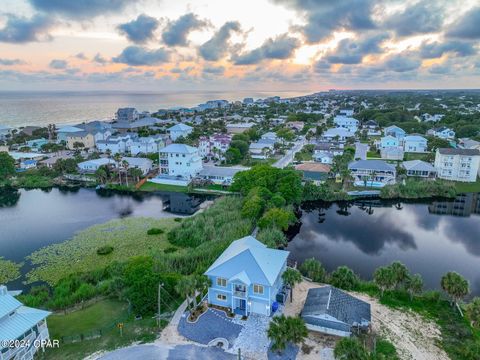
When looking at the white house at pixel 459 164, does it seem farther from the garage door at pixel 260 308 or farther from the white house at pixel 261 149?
the garage door at pixel 260 308

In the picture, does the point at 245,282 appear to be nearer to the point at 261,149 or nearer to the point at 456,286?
the point at 456,286

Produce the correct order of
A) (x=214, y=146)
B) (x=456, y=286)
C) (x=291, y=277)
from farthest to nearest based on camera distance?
(x=214, y=146) → (x=291, y=277) → (x=456, y=286)

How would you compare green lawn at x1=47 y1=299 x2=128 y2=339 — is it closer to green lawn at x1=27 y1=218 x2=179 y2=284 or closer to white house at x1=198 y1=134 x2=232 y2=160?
green lawn at x1=27 y1=218 x2=179 y2=284

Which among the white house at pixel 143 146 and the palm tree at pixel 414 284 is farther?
the white house at pixel 143 146

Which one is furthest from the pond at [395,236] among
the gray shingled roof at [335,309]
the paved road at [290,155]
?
the paved road at [290,155]

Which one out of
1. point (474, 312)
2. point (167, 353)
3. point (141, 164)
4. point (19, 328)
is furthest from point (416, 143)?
point (19, 328)

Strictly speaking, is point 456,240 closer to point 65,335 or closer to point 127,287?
point 127,287
